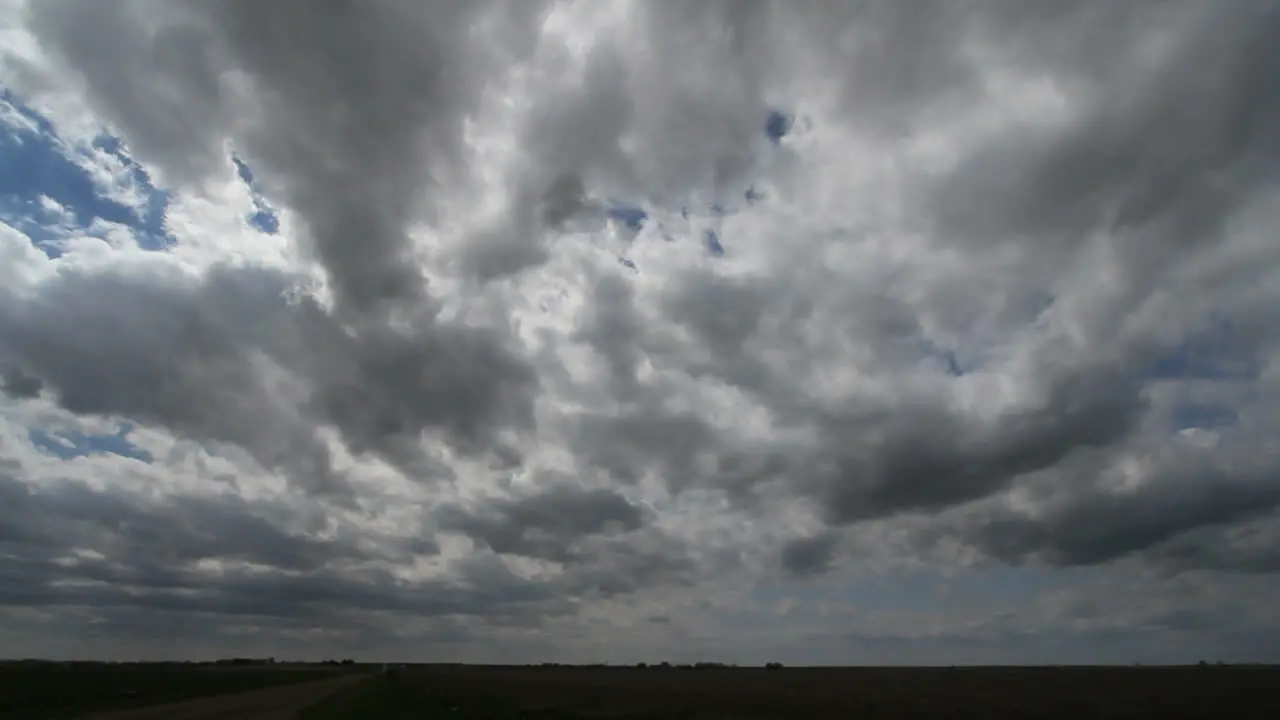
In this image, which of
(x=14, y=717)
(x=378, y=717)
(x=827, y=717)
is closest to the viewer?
(x=827, y=717)

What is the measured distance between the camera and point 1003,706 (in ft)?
234

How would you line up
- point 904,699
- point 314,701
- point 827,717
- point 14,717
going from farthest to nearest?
point 314,701 < point 904,699 < point 14,717 < point 827,717

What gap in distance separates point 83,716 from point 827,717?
6128 centimetres

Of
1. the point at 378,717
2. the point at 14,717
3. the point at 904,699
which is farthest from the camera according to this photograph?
the point at 904,699

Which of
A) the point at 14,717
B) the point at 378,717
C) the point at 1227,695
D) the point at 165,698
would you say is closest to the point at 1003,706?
the point at 1227,695

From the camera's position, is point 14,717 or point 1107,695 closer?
point 14,717

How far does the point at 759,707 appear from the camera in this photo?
7506 centimetres

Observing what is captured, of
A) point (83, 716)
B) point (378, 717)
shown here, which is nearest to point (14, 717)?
point (83, 716)

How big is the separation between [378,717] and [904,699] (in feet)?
166

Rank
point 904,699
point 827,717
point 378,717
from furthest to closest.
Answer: point 904,699, point 378,717, point 827,717

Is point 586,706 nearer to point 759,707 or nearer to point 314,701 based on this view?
point 759,707

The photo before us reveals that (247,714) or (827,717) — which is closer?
(827,717)

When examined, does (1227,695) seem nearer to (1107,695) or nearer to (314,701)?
(1107,695)

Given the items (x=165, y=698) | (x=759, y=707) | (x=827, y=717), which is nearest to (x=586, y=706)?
(x=759, y=707)
